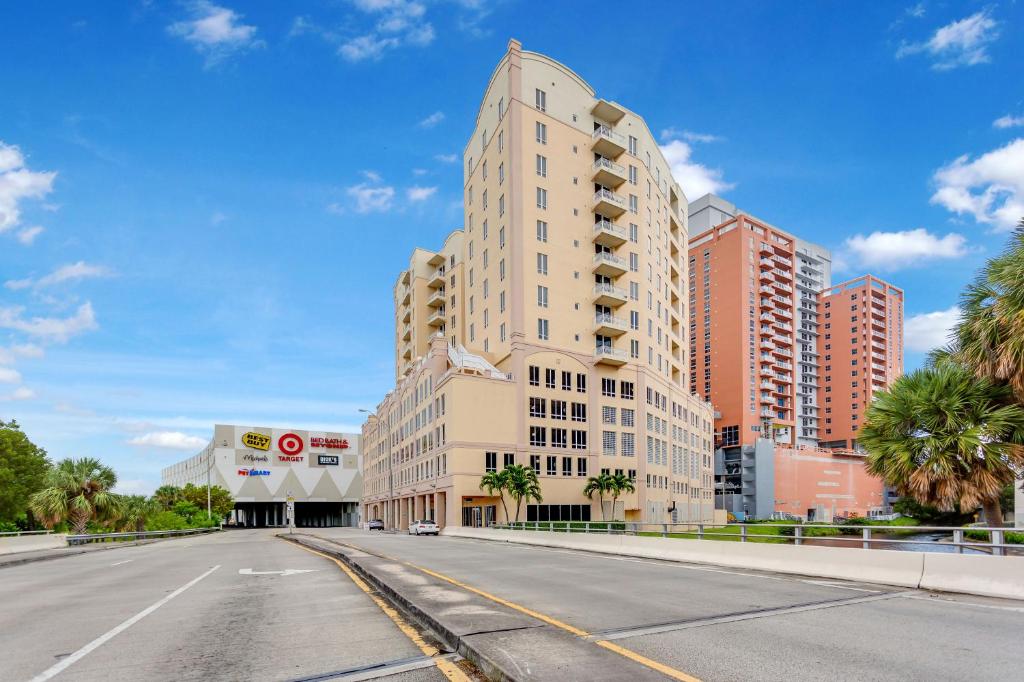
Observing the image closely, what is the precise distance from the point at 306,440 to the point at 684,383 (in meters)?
72.8

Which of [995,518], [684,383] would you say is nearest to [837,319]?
[684,383]

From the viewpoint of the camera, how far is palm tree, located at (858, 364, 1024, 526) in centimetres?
1973

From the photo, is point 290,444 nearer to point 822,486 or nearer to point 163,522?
point 163,522

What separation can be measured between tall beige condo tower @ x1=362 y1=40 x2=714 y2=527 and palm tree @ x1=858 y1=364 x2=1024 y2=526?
4703 cm

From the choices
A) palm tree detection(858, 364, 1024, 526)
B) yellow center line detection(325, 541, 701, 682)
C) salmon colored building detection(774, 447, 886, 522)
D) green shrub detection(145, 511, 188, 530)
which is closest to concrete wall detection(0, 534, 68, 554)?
yellow center line detection(325, 541, 701, 682)

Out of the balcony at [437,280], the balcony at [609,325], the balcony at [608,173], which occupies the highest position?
the balcony at [608,173]

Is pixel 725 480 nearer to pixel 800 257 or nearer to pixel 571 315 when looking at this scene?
pixel 800 257

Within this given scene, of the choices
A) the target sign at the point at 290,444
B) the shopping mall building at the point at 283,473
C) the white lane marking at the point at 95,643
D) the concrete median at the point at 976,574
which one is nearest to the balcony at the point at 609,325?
the concrete median at the point at 976,574

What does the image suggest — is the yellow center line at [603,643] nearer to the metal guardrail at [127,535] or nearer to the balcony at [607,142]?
the metal guardrail at [127,535]

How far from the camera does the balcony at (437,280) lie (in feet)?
326

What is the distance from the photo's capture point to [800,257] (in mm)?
174125

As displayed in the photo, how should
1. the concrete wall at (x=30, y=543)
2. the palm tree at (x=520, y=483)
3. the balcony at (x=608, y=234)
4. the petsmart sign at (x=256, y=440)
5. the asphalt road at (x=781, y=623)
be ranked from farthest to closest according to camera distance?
the petsmart sign at (x=256, y=440)
the balcony at (x=608, y=234)
the palm tree at (x=520, y=483)
the concrete wall at (x=30, y=543)
the asphalt road at (x=781, y=623)

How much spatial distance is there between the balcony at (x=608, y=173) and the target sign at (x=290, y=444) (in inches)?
3194

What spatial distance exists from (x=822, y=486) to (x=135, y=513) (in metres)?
135
